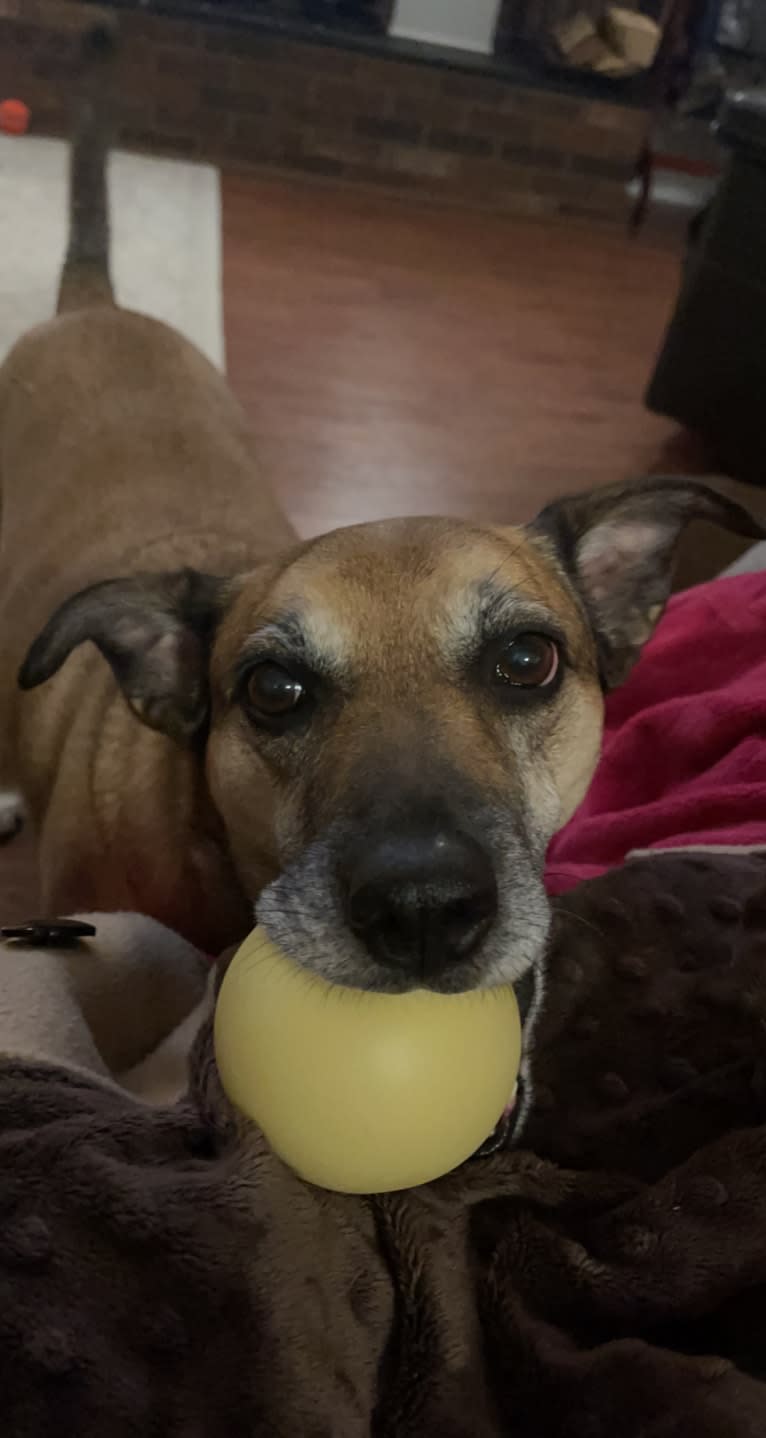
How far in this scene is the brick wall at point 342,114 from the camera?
18.5 ft

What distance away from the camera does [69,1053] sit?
1069 mm

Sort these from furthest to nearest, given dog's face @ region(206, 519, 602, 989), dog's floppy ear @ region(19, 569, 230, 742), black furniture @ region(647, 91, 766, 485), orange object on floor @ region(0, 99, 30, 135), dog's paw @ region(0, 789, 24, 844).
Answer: orange object on floor @ region(0, 99, 30, 135) < black furniture @ region(647, 91, 766, 485) < dog's paw @ region(0, 789, 24, 844) < dog's floppy ear @ region(19, 569, 230, 742) < dog's face @ region(206, 519, 602, 989)

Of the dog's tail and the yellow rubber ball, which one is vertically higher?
the dog's tail

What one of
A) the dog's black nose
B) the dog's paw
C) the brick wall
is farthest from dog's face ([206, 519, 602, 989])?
the brick wall

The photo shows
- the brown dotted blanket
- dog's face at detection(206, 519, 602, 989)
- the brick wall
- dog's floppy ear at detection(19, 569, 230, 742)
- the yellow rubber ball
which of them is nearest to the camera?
the brown dotted blanket

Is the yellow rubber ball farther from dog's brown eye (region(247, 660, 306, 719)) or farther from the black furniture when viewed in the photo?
the black furniture

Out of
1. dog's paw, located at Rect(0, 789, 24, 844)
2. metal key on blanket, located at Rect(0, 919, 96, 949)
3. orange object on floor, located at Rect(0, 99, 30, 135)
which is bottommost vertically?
dog's paw, located at Rect(0, 789, 24, 844)

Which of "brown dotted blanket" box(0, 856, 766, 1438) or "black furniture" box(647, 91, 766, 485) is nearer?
"brown dotted blanket" box(0, 856, 766, 1438)

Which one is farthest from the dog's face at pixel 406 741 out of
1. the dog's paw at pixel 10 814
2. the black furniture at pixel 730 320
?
the black furniture at pixel 730 320

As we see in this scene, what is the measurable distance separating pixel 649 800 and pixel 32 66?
5.44 meters

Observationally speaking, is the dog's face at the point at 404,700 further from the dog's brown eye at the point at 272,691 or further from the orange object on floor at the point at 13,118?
the orange object on floor at the point at 13,118

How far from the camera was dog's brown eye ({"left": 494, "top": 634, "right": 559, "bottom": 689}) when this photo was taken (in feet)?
4.68

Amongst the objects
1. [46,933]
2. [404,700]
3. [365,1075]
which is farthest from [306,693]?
[365,1075]

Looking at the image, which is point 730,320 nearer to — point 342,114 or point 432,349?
point 432,349
